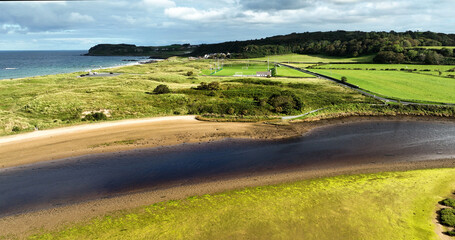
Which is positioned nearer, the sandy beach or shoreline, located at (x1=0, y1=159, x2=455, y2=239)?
shoreline, located at (x1=0, y1=159, x2=455, y2=239)

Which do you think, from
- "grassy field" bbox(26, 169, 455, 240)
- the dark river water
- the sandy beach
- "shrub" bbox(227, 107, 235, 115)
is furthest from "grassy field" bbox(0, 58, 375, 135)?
"grassy field" bbox(26, 169, 455, 240)

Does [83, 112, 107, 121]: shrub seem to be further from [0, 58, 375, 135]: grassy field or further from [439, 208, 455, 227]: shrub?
[439, 208, 455, 227]: shrub

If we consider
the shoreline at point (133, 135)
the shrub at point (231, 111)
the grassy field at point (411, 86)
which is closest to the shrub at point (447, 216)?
the shoreline at point (133, 135)

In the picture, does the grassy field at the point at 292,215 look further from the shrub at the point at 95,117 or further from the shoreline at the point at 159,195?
the shrub at the point at 95,117

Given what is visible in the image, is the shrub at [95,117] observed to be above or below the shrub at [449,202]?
above

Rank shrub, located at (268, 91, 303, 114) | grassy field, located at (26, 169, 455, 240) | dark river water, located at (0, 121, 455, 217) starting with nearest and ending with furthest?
grassy field, located at (26, 169, 455, 240), dark river water, located at (0, 121, 455, 217), shrub, located at (268, 91, 303, 114)
